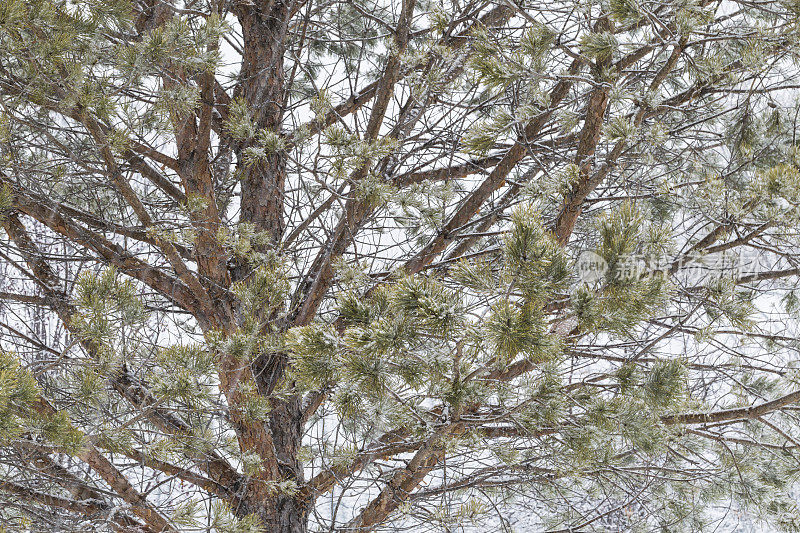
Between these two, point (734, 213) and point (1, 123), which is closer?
point (734, 213)

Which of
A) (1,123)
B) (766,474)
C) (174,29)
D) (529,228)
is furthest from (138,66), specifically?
(766,474)

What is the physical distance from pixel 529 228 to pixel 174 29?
1.01 metres

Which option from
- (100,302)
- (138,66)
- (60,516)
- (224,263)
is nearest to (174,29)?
(138,66)

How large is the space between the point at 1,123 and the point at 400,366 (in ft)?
3.59

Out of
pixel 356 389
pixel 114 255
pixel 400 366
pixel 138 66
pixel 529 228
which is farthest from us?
pixel 114 255

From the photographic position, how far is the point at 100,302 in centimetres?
137

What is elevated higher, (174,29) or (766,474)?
(174,29)

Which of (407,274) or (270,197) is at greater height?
(270,197)

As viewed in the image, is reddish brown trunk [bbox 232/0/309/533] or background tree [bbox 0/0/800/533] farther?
reddish brown trunk [bbox 232/0/309/533]

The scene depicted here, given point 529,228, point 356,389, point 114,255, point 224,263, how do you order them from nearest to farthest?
point 529,228, point 356,389, point 114,255, point 224,263

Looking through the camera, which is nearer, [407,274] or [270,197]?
[407,274]

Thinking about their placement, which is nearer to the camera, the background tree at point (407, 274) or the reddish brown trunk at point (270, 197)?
the background tree at point (407, 274)

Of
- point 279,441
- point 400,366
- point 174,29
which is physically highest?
point 174,29

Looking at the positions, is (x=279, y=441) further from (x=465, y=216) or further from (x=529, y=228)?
(x=529, y=228)
